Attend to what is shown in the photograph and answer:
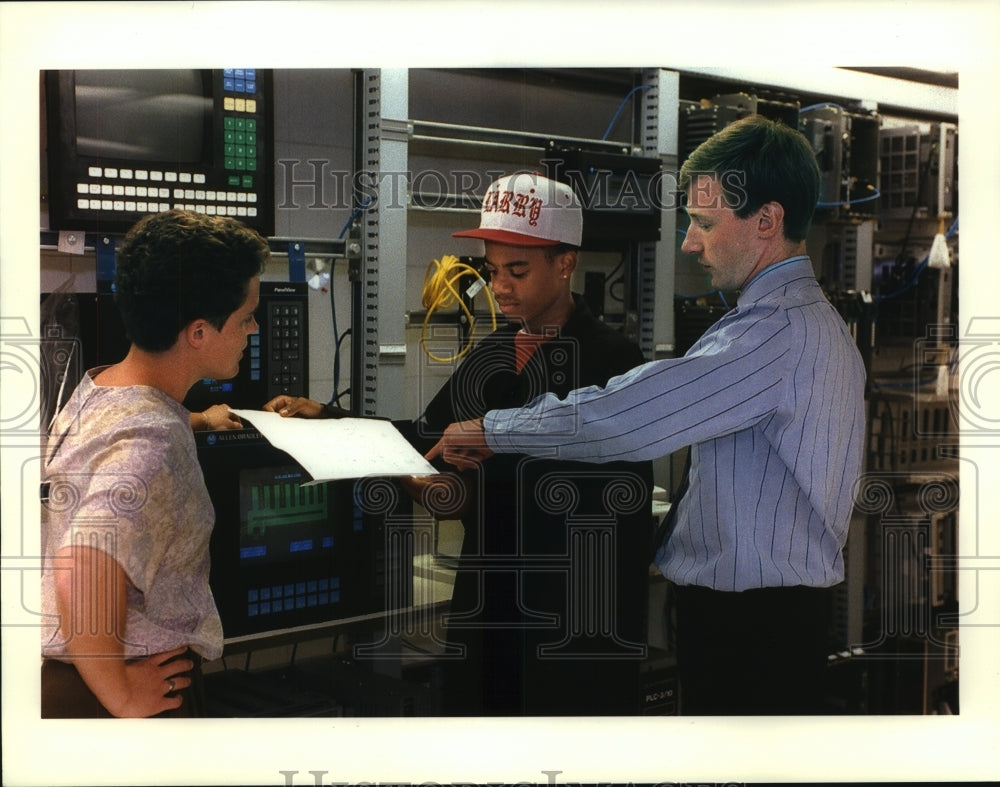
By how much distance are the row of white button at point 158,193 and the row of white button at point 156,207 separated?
0.04ft

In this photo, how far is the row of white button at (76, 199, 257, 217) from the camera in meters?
1.95

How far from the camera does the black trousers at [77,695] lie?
2.03 meters

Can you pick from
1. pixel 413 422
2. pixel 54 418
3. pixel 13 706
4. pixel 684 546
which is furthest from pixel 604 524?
pixel 13 706

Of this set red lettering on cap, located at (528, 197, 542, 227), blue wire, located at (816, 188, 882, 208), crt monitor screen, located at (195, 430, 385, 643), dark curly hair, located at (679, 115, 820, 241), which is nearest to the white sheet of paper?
crt monitor screen, located at (195, 430, 385, 643)

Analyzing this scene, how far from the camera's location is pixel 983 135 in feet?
7.09

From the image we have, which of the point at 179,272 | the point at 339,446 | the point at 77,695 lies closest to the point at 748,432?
the point at 339,446

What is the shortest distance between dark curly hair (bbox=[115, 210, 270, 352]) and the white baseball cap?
0.44 m

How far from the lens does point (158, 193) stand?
2.00 meters

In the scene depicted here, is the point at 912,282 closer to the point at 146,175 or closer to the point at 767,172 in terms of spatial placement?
the point at 767,172

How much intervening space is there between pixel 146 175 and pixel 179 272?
19 centimetres

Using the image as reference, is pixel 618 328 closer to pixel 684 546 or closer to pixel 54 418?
pixel 684 546

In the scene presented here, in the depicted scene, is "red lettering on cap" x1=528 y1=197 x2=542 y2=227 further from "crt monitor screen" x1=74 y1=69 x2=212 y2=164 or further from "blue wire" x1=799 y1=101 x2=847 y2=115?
"blue wire" x1=799 y1=101 x2=847 y2=115

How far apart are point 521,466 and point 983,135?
1135mm

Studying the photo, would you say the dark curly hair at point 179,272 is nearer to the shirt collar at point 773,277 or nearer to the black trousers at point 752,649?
the shirt collar at point 773,277
